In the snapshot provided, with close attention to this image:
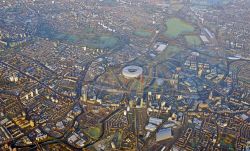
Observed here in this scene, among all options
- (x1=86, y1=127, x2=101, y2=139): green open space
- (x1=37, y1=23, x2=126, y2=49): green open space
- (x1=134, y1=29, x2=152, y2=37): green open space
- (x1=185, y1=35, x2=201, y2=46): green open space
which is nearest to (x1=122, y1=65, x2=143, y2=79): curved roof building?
(x1=37, y1=23, x2=126, y2=49): green open space

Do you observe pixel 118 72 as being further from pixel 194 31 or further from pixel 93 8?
pixel 93 8

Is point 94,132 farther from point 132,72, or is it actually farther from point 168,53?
point 168,53

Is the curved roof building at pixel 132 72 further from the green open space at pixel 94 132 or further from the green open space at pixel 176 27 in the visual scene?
the green open space at pixel 176 27

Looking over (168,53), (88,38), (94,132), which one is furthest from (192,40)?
(94,132)

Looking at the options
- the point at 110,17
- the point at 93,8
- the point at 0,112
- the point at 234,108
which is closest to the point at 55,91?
the point at 0,112

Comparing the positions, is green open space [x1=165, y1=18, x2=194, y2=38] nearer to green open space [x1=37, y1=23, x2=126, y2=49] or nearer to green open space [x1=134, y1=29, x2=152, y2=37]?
green open space [x1=134, y1=29, x2=152, y2=37]

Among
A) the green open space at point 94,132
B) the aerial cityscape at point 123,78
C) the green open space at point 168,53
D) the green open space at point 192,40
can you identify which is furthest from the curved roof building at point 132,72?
the green open space at point 192,40
